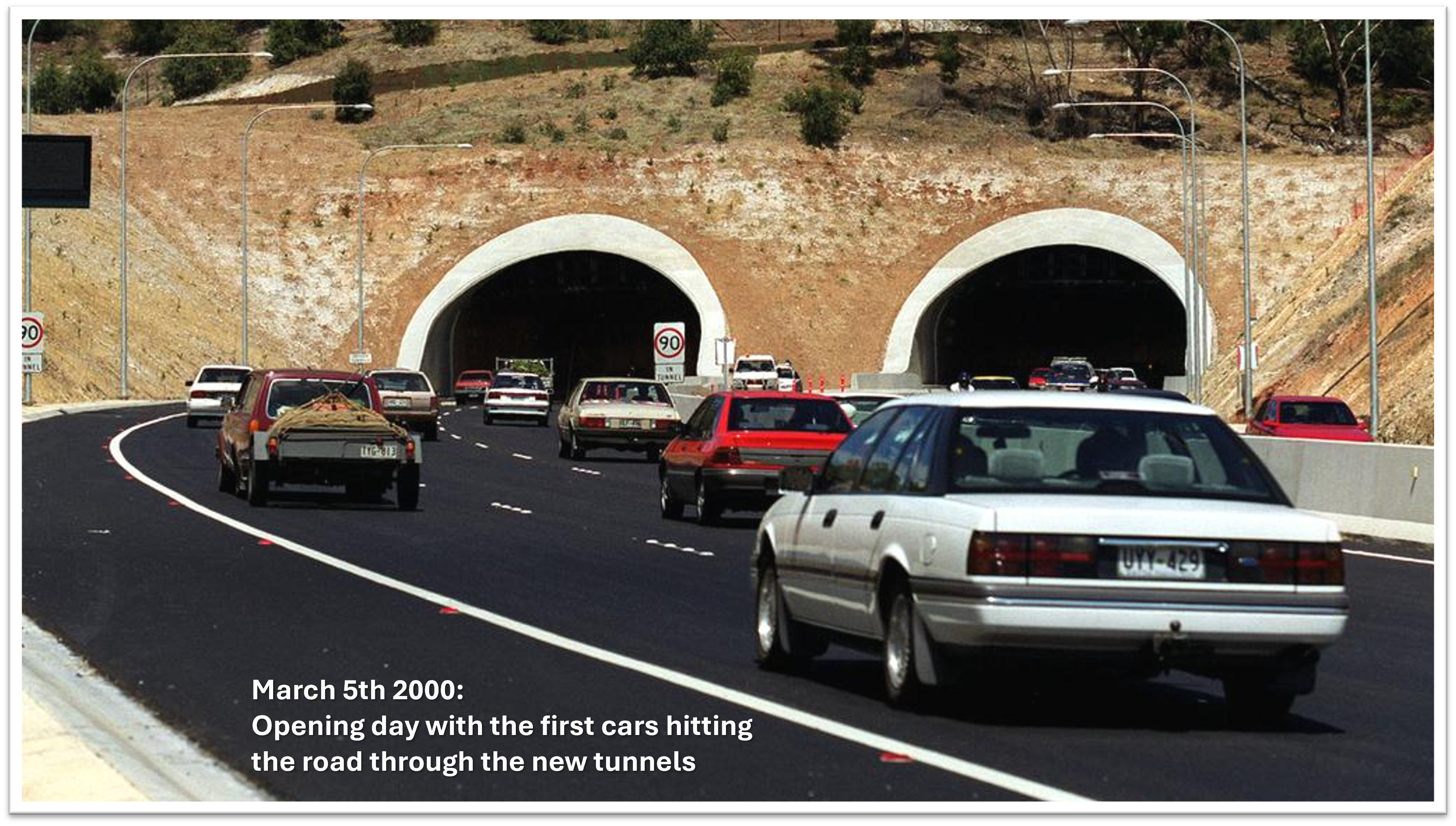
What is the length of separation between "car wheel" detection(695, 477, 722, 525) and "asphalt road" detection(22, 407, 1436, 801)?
159cm

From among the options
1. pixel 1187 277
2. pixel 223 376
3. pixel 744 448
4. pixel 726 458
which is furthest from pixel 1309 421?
pixel 1187 277

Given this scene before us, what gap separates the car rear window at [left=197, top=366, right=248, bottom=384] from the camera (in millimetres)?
59688

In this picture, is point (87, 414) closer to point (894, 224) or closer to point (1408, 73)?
point (894, 224)

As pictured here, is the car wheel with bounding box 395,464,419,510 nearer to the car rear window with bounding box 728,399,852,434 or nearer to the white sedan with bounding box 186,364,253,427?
the car rear window with bounding box 728,399,852,434

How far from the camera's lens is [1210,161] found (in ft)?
375

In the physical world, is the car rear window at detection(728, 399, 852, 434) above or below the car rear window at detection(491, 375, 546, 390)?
above

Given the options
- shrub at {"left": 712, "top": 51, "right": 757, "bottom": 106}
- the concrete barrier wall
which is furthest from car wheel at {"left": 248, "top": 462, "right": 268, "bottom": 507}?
shrub at {"left": 712, "top": 51, "right": 757, "bottom": 106}

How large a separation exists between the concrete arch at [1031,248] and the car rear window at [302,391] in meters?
61.6

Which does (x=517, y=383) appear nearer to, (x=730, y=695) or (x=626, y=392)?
(x=626, y=392)

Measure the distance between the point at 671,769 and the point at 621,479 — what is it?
1173 inches

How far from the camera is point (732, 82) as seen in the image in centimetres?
13125

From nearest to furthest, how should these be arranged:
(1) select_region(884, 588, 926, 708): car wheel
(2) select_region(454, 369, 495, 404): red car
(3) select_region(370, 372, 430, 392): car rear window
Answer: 1. (1) select_region(884, 588, 926, 708): car wheel
2. (3) select_region(370, 372, 430, 392): car rear window
3. (2) select_region(454, 369, 495, 404): red car

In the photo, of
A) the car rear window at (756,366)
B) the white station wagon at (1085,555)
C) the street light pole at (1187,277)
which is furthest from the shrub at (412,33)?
the white station wagon at (1085,555)

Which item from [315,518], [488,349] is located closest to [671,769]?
[315,518]
